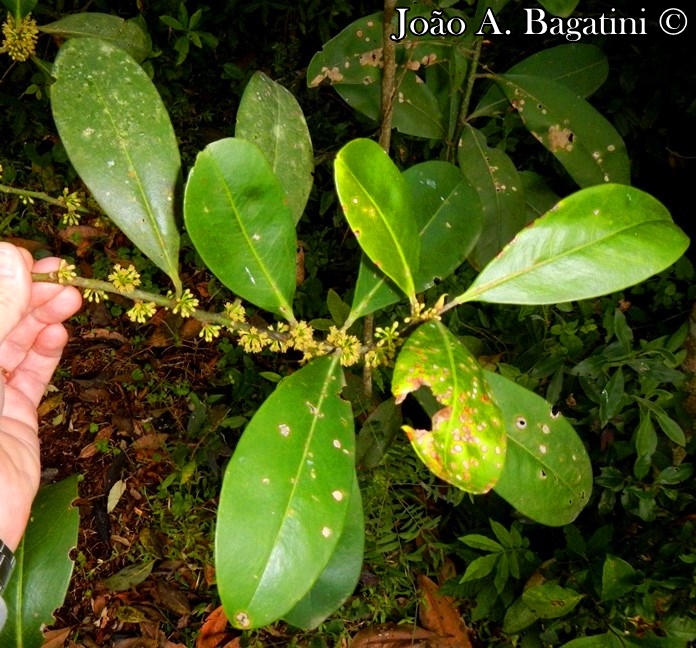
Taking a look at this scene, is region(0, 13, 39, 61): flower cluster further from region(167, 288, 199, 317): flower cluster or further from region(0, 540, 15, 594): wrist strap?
region(0, 540, 15, 594): wrist strap

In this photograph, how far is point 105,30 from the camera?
1.44 m

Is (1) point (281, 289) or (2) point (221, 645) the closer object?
(1) point (281, 289)

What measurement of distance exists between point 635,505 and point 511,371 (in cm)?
46

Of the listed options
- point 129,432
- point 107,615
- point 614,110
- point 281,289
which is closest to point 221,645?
point 107,615

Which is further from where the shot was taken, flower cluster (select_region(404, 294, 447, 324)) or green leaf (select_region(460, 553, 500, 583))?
green leaf (select_region(460, 553, 500, 583))

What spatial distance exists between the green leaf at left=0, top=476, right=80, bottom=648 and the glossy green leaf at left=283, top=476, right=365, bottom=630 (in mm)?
500

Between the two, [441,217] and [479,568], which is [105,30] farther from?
[479,568]

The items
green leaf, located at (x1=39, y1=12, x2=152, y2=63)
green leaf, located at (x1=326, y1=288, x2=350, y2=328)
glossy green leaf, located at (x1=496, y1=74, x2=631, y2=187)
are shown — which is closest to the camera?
green leaf, located at (x1=39, y1=12, x2=152, y2=63)

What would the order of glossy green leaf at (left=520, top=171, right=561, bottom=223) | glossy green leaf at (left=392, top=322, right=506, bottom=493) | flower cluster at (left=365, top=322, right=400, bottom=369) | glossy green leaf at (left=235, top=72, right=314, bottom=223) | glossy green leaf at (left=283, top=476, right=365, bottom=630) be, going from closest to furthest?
glossy green leaf at (left=392, top=322, right=506, bottom=493), flower cluster at (left=365, top=322, right=400, bottom=369), glossy green leaf at (left=235, top=72, right=314, bottom=223), glossy green leaf at (left=283, top=476, right=365, bottom=630), glossy green leaf at (left=520, top=171, right=561, bottom=223)

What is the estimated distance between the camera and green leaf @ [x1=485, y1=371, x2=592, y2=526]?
3.86ft

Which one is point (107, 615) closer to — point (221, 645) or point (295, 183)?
point (221, 645)

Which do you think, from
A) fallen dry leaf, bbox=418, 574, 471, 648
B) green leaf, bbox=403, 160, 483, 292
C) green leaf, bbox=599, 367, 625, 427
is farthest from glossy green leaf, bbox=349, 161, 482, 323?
fallen dry leaf, bbox=418, 574, 471, 648

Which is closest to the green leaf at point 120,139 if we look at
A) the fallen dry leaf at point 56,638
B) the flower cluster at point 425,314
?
the flower cluster at point 425,314

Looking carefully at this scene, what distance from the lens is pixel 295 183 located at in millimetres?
1225
